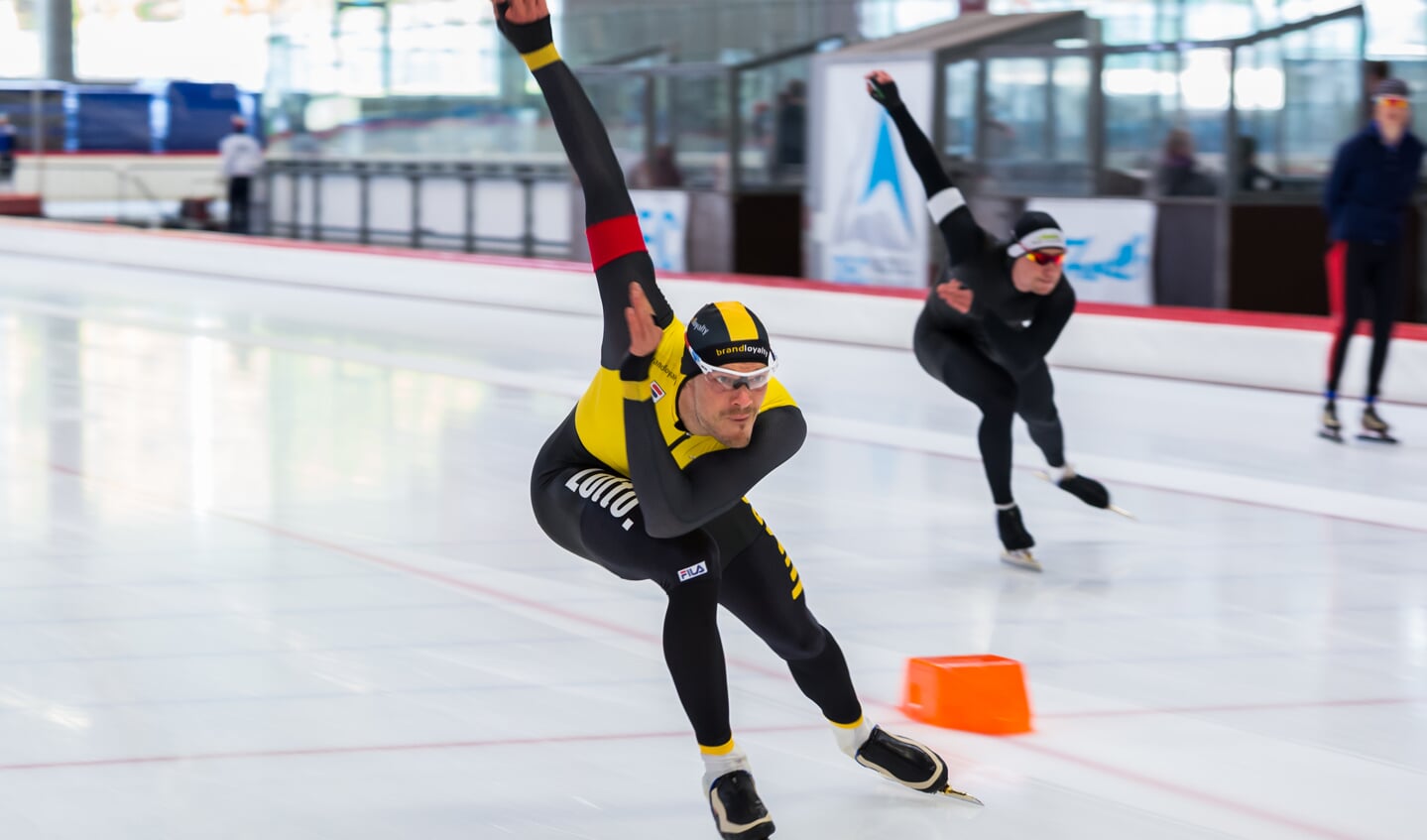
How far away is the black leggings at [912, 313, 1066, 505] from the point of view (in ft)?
17.2

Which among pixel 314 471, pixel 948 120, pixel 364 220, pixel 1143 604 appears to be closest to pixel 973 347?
pixel 1143 604

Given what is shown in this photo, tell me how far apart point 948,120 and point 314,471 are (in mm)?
6582

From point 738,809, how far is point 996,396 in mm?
2604

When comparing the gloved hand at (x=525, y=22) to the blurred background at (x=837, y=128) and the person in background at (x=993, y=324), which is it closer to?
the person in background at (x=993, y=324)

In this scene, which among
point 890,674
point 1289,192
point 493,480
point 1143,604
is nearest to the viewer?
point 890,674

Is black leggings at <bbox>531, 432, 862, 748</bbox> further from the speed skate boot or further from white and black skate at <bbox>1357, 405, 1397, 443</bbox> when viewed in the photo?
white and black skate at <bbox>1357, 405, 1397, 443</bbox>

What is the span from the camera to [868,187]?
41.0 feet

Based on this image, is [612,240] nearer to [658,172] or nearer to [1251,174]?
[1251,174]

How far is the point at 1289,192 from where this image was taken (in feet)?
35.6

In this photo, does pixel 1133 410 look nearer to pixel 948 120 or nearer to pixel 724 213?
pixel 948 120

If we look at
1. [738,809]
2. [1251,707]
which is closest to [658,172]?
[1251,707]

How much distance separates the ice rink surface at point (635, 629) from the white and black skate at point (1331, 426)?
0.16 meters

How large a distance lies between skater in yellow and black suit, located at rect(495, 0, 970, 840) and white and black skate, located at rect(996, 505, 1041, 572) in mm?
2110

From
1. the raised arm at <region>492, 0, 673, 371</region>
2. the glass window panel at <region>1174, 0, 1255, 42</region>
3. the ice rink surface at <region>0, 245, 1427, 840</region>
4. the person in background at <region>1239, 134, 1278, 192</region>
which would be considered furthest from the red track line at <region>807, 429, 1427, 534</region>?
the glass window panel at <region>1174, 0, 1255, 42</region>
